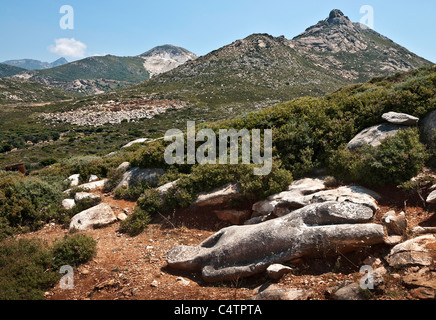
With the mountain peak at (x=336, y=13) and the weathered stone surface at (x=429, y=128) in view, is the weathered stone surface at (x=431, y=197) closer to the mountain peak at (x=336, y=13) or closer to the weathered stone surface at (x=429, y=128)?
the weathered stone surface at (x=429, y=128)

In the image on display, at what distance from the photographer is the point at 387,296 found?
3.97 metres

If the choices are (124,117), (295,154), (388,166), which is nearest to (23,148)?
(124,117)

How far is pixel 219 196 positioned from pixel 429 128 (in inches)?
269

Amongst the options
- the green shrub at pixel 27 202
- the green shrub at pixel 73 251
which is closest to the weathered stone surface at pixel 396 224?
the green shrub at pixel 73 251

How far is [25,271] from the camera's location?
5945 millimetres

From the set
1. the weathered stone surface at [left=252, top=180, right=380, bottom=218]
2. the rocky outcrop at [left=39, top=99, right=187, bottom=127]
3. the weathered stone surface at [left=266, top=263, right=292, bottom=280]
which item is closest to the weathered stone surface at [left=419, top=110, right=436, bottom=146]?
the weathered stone surface at [left=252, top=180, right=380, bottom=218]

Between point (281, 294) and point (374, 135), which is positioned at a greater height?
point (374, 135)

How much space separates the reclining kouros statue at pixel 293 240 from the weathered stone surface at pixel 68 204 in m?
Result: 6.66

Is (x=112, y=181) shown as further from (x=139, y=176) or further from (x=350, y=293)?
(x=350, y=293)

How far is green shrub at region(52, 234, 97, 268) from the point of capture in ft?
21.3

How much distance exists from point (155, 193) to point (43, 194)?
4.98 meters

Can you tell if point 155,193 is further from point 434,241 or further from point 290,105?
point 434,241

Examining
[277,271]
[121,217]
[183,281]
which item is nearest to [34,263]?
[121,217]

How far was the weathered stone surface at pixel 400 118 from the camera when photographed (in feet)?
25.7
